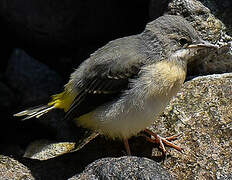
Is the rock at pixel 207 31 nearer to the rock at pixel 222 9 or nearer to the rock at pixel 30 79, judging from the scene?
the rock at pixel 222 9

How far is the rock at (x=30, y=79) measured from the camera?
7270mm

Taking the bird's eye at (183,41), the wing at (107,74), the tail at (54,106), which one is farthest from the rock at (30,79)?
the bird's eye at (183,41)

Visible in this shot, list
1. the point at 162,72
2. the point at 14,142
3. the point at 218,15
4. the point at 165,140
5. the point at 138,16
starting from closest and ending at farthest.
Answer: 1. the point at 162,72
2. the point at 165,140
3. the point at 218,15
4. the point at 14,142
5. the point at 138,16

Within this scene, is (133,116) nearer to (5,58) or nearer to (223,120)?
(223,120)

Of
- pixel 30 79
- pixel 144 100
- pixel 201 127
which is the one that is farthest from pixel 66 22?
pixel 201 127

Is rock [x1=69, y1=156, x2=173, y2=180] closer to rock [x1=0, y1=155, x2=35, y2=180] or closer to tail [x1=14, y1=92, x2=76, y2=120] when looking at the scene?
rock [x1=0, y1=155, x2=35, y2=180]

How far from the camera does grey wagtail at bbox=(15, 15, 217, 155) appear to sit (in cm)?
515

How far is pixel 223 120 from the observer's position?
543 centimetres

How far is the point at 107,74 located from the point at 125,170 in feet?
4.09

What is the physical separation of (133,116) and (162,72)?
24.0 inches

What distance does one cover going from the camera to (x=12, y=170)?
538 cm

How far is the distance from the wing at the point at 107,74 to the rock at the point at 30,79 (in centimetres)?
177

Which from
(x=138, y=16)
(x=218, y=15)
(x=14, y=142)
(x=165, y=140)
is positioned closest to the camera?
(x=165, y=140)

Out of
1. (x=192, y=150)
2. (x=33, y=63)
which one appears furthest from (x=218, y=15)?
(x=33, y=63)
